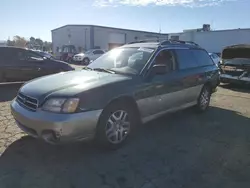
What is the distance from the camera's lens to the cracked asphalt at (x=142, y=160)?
10.8ft

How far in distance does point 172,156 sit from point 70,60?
2907 centimetres

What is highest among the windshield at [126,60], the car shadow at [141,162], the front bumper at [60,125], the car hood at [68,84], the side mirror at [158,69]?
the windshield at [126,60]

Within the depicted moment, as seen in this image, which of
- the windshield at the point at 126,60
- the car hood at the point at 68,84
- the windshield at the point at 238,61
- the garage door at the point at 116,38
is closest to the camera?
the car hood at the point at 68,84

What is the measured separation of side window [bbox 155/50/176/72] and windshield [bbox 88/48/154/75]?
198 millimetres

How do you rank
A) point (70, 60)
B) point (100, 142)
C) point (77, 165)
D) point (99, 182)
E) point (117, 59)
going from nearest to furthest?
1. point (99, 182)
2. point (77, 165)
3. point (100, 142)
4. point (117, 59)
5. point (70, 60)

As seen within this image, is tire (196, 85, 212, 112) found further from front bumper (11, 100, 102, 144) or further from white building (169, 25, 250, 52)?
white building (169, 25, 250, 52)

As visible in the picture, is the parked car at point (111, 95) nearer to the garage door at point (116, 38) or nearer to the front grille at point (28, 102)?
the front grille at point (28, 102)

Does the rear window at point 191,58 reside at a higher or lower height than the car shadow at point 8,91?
higher

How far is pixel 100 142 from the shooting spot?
394 cm

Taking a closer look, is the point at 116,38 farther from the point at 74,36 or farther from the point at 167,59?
the point at 167,59

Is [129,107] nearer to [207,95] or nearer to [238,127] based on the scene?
[238,127]

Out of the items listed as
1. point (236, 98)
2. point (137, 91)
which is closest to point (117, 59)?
point (137, 91)

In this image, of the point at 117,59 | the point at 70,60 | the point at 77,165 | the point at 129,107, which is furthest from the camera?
the point at 70,60

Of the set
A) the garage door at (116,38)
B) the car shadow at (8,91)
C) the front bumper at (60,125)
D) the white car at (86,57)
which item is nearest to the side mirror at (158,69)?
the front bumper at (60,125)
